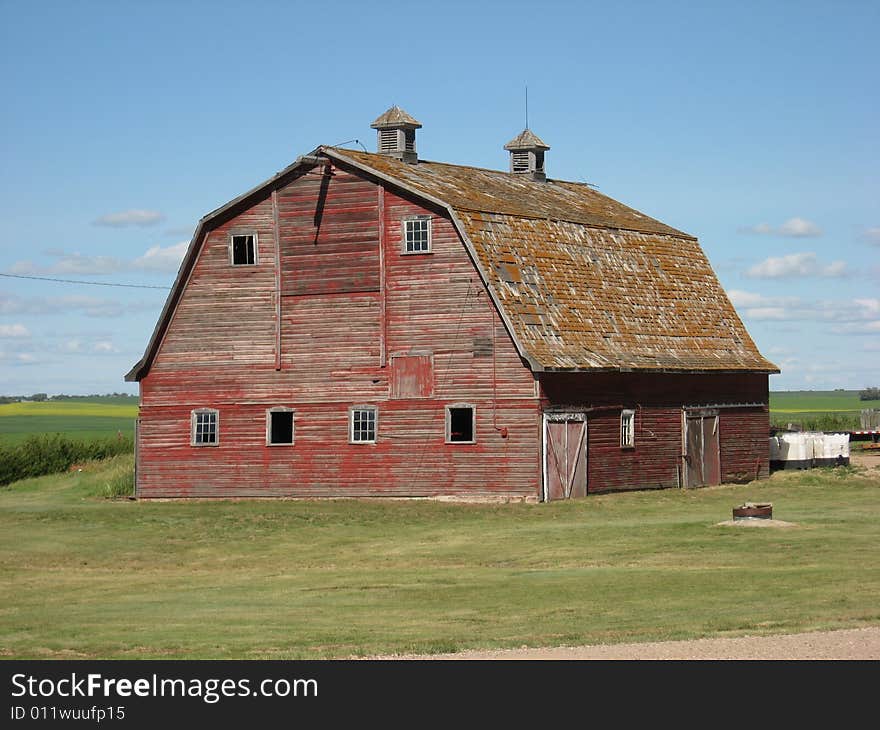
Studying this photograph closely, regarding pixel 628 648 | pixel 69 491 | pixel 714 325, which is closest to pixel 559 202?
pixel 714 325

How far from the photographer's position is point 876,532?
34.7 m

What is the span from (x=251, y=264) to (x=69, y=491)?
41.6 feet

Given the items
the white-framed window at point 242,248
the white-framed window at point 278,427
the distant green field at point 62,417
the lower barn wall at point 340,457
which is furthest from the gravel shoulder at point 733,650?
the distant green field at point 62,417

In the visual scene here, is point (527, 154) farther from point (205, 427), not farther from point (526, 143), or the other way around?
point (205, 427)

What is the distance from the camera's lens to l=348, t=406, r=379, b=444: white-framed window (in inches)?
1847

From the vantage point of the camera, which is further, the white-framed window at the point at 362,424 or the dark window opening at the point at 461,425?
the white-framed window at the point at 362,424

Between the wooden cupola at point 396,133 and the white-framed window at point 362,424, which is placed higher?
the wooden cupola at point 396,133

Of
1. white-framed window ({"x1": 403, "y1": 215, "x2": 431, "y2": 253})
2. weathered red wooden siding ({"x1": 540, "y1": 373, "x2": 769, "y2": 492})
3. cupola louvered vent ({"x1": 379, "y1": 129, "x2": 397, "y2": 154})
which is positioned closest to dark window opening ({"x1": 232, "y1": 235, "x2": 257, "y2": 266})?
white-framed window ({"x1": 403, "y1": 215, "x2": 431, "y2": 253})

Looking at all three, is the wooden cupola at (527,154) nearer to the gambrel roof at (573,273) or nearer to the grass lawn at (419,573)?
the gambrel roof at (573,273)

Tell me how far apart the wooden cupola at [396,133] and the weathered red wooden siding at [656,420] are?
11213mm

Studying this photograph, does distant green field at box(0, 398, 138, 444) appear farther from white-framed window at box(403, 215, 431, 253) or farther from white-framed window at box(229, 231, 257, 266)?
white-framed window at box(403, 215, 431, 253)

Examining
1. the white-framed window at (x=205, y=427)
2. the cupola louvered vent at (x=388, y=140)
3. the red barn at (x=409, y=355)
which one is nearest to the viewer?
the red barn at (x=409, y=355)

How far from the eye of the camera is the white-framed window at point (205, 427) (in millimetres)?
48875
